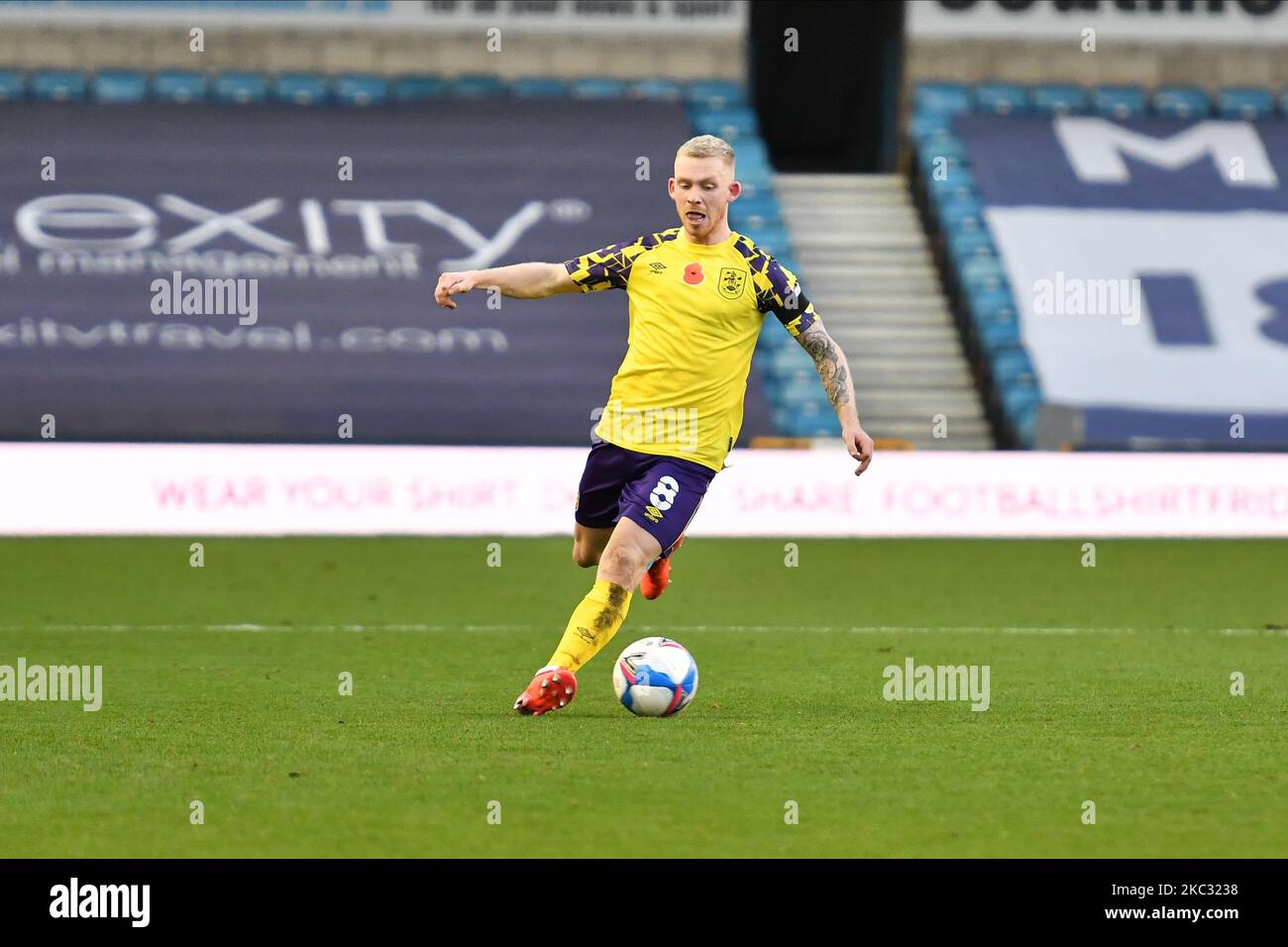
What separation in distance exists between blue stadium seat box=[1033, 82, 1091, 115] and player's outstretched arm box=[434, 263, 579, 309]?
16587mm

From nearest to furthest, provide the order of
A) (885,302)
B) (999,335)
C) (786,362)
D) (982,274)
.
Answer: (786,362) → (999,335) → (982,274) → (885,302)

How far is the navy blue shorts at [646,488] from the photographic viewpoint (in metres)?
7.02

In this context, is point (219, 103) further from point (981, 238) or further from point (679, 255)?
point (679, 255)

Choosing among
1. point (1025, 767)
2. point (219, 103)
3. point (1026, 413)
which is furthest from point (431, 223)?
point (1025, 767)

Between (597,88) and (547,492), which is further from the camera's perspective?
(597,88)

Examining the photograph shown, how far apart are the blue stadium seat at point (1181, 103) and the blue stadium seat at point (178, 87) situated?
36.6ft

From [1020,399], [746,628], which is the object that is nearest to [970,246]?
[1020,399]

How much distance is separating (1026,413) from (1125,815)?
45.3 feet

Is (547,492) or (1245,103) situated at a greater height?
(1245,103)

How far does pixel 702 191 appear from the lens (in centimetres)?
686

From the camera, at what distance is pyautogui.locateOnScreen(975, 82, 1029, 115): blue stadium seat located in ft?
74.1

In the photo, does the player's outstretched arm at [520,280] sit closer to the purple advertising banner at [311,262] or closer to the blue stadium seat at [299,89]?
the purple advertising banner at [311,262]

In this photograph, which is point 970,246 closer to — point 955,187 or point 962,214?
point 962,214

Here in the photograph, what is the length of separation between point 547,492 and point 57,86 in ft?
32.1
